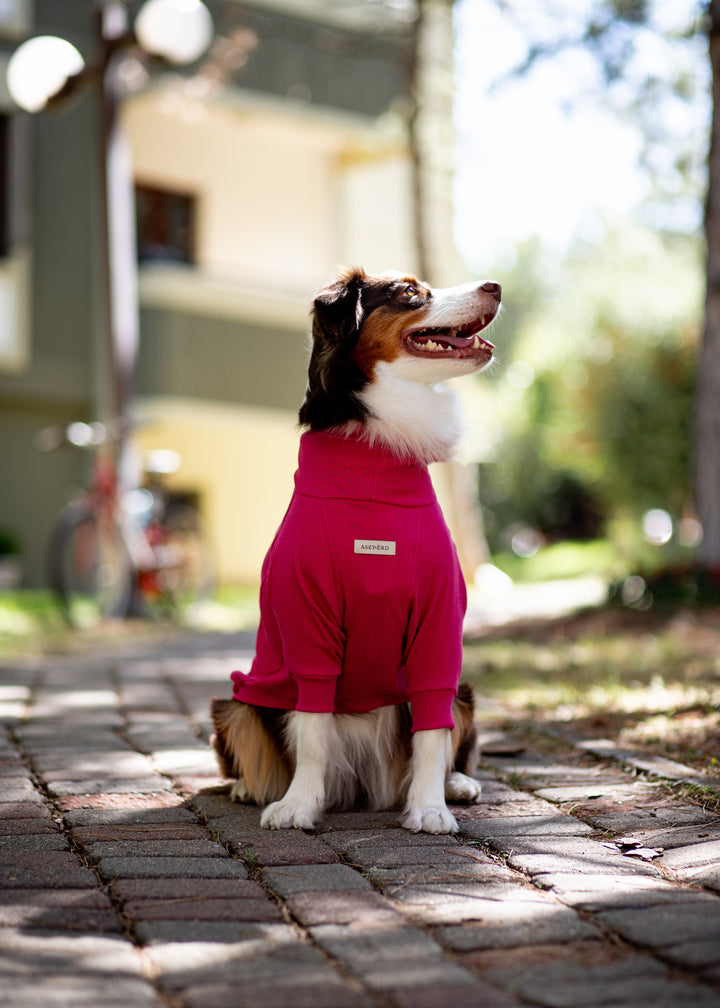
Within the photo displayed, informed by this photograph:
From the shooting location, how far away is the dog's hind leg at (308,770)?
10.5ft

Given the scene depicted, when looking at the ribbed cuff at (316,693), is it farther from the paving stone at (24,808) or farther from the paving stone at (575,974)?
the paving stone at (575,974)

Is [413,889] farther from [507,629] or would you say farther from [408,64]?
[408,64]

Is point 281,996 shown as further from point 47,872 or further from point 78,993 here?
point 47,872

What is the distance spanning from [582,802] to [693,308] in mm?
→ 13478

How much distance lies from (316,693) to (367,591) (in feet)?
1.05

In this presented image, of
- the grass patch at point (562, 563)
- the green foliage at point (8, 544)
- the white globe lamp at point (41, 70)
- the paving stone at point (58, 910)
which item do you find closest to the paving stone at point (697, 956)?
the paving stone at point (58, 910)

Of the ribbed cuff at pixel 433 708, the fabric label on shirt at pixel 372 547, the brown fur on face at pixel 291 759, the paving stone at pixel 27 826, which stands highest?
the fabric label on shirt at pixel 372 547

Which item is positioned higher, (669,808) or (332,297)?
(332,297)

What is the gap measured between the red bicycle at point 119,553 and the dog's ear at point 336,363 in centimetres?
531

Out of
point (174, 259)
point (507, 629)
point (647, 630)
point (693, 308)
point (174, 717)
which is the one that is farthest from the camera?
point (693, 308)

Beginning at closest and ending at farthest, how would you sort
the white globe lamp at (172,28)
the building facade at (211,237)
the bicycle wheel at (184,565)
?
the white globe lamp at (172,28), the bicycle wheel at (184,565), the building facade at (211,237)

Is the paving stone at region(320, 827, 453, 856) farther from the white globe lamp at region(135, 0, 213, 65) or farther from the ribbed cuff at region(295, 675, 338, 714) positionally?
the white globe lamp at region(135, 0, 213, 65)

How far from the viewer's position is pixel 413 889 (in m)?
2.58

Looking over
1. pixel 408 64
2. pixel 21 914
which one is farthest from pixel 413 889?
pixel 408 64
